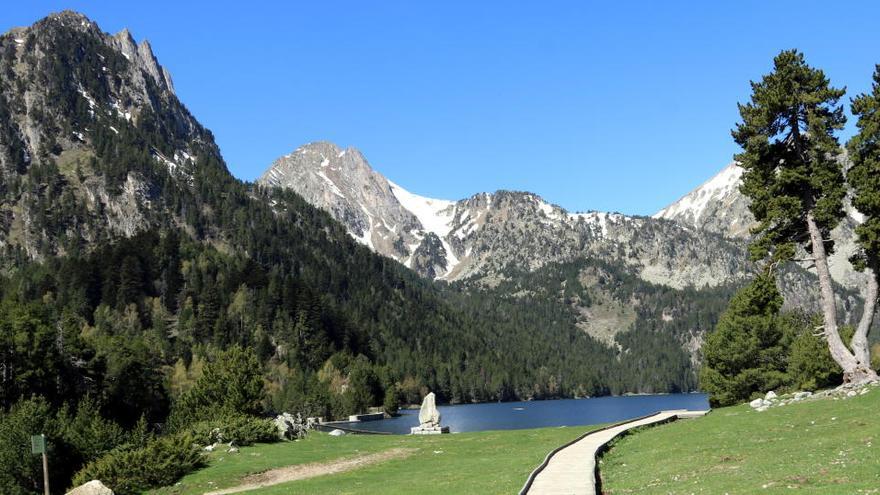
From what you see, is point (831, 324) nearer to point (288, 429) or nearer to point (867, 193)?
point (867, 193)

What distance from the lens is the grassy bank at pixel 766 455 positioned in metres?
25.6

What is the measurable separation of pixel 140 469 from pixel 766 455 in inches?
1468

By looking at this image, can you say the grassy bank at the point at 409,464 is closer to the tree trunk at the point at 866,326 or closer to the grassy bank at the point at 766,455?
the grassy bank at the point at 766,455

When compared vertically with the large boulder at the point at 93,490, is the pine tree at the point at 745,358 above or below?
above

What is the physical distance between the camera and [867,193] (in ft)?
173

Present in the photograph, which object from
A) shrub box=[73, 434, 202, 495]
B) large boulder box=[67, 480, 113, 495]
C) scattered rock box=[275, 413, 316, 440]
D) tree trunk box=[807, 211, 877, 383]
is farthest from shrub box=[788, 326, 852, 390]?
large boulder box=[67, 480, 113, 495]

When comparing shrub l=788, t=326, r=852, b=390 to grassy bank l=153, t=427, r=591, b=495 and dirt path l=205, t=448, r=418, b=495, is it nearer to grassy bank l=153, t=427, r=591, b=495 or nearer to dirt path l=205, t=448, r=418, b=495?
grassy bank l=153, t=427, r=591, b=495

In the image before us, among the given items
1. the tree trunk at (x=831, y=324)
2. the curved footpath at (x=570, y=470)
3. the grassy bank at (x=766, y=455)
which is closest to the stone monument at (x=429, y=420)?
the curved footpath at (x=570, y=470)

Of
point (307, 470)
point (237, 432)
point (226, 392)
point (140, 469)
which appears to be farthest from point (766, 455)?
point (226, 392)

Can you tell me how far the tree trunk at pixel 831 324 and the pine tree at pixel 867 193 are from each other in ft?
2.12

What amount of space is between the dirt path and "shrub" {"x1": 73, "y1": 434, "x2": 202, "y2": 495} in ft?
17.3

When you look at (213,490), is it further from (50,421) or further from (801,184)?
(801,184)

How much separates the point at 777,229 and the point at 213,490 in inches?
1725

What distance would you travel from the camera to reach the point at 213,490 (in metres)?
45.2
